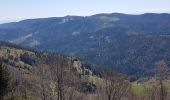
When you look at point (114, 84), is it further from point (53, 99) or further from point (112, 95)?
point (53, 99)

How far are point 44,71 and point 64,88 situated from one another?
9.18 meters

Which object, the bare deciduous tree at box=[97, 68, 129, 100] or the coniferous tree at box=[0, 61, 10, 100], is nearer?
the bare deciduous tree at box=[97, 68, 129, 100]

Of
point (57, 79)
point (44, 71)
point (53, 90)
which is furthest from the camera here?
point (44, 71)

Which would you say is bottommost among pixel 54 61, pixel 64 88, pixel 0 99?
pixel 0 99

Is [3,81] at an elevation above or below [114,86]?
above

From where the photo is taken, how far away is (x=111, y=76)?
56.4 metres

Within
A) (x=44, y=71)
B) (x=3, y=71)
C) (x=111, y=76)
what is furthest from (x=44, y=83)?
(x=111, y=76)

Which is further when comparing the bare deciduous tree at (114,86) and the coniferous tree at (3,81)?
the coniferous tree at (3,81)

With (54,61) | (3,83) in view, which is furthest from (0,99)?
(54,61)

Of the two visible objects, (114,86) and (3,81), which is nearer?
(114,86)

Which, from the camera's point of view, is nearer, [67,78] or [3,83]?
[67,78]

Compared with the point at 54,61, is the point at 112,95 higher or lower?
lower

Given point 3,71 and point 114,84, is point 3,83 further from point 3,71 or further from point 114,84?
point 114,84

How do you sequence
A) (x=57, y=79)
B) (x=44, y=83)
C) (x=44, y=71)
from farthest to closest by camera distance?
(x=44, y=83) < (x=44, y=71) < (x=57, y=79)
